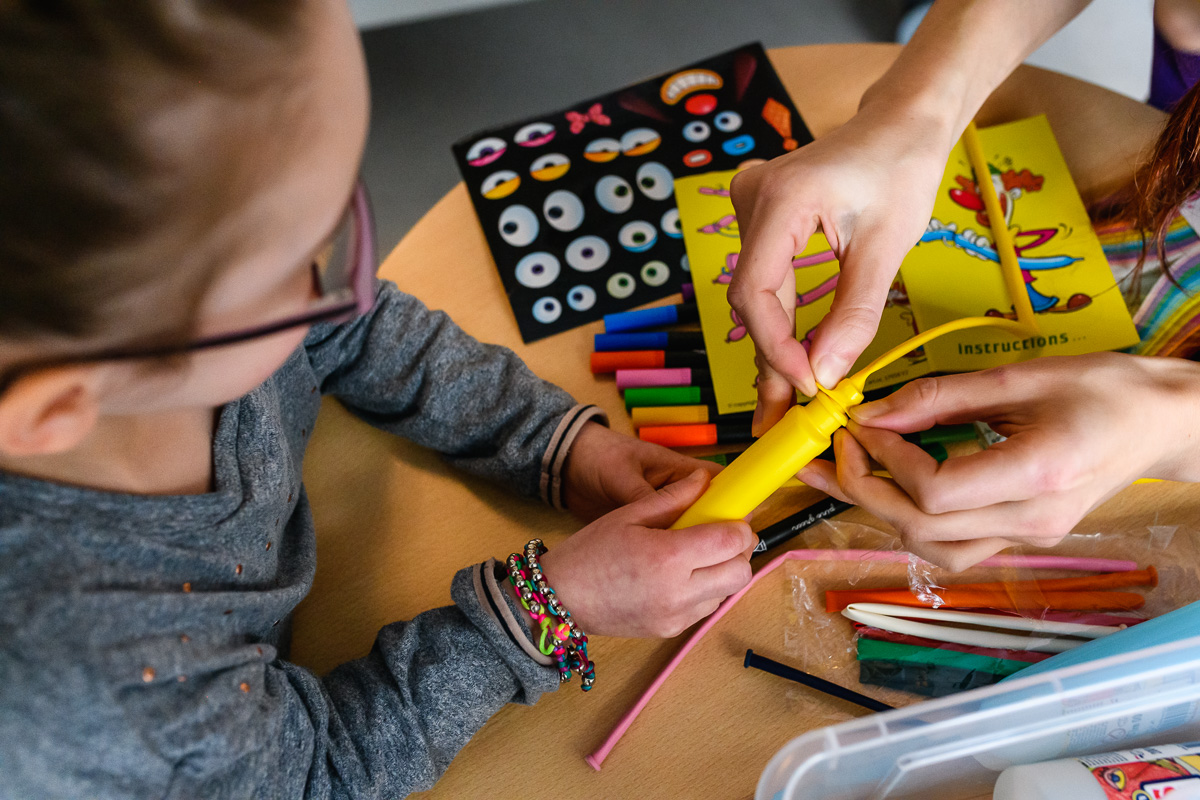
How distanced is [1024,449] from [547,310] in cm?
39

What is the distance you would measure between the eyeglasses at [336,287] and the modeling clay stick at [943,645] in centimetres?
36

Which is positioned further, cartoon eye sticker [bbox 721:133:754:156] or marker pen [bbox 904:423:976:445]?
cartoon eye sticker [bbox 721:133:754:156]

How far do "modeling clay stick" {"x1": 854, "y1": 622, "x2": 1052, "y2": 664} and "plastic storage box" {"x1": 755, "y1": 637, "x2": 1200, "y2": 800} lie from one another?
0.07m

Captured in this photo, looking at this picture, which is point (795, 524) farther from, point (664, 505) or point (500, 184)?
point (500, 184)

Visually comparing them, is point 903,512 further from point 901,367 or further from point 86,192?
point 86,192

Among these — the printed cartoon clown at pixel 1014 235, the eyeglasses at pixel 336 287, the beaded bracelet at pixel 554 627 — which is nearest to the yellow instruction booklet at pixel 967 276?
the printed cartoon clown at pixel 1014 235

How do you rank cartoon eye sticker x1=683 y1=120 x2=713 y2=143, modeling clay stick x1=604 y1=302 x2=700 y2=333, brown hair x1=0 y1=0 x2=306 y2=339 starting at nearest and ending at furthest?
brown hair x1=0 y1=0 x2=306 y2=339 → modeling clay stick x1=604 y1=302 x2=700 y2=333 → cartoon eye sticker x1=683 y1=120 x2=713 y2=143

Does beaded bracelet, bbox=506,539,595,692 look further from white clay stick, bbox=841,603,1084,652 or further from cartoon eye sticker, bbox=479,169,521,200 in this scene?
cartoon eye sticker, bbox=479,169,521,200

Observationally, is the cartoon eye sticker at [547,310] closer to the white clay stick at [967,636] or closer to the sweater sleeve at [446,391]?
the sweater sleeve at [446,391]

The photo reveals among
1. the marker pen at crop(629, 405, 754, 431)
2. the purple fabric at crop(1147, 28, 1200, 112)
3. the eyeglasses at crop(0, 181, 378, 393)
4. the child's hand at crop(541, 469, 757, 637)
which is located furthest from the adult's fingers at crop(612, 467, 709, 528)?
the purple fabric at crop(1147, 28, 1200, 112)

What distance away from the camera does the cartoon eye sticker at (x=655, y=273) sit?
0.67 metres

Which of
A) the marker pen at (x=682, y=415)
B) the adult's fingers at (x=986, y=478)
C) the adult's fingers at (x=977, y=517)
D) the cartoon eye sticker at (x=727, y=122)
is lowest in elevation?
the adult's fingers at (x=977, y=517)

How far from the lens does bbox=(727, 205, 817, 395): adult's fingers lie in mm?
480

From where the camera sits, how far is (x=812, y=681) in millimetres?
479
